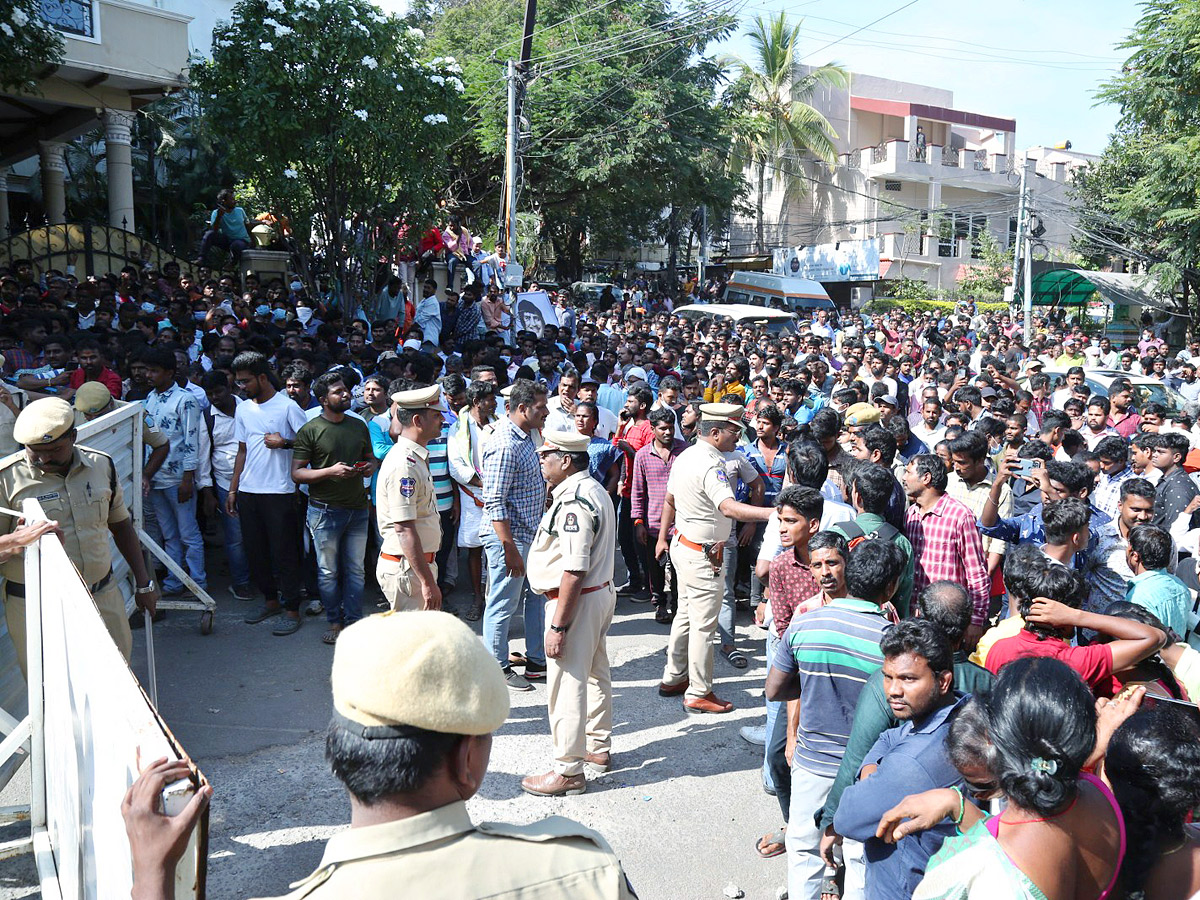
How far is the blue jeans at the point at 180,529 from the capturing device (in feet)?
23.6

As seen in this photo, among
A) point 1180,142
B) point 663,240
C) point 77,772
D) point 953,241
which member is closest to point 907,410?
point 77,772

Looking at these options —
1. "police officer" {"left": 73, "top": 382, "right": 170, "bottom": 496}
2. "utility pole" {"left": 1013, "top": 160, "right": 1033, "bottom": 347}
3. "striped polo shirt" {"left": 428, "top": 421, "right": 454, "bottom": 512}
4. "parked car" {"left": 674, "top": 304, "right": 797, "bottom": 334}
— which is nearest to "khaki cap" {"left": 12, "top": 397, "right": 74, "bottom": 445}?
"police officer" {"left": 73, "top": 382, "right": 170, "bottom": 496}

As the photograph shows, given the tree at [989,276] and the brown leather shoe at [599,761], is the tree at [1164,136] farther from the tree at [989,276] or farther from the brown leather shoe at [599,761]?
the brown leather shoe at [599,761]

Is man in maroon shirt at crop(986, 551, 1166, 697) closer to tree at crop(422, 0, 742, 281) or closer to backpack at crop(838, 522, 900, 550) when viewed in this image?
backpack at crop(838, 522, 900, 550)

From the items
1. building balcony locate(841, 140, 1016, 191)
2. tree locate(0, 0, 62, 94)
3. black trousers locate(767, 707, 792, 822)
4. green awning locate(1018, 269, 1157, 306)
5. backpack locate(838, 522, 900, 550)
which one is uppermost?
building balcony locate(841, 140, 1016, 191)

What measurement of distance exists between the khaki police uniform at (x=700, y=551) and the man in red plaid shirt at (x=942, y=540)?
1.09 metres

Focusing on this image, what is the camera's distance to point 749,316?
24.8 m

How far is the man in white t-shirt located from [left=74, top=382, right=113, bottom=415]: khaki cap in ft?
3.38

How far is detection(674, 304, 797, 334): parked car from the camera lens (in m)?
24.8

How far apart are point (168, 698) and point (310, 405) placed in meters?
2.87

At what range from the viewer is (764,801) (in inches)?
189

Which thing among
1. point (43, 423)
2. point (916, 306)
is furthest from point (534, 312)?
point (916, 306)

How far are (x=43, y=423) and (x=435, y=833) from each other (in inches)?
137

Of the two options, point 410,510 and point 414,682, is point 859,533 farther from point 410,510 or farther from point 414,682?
point 414,682
